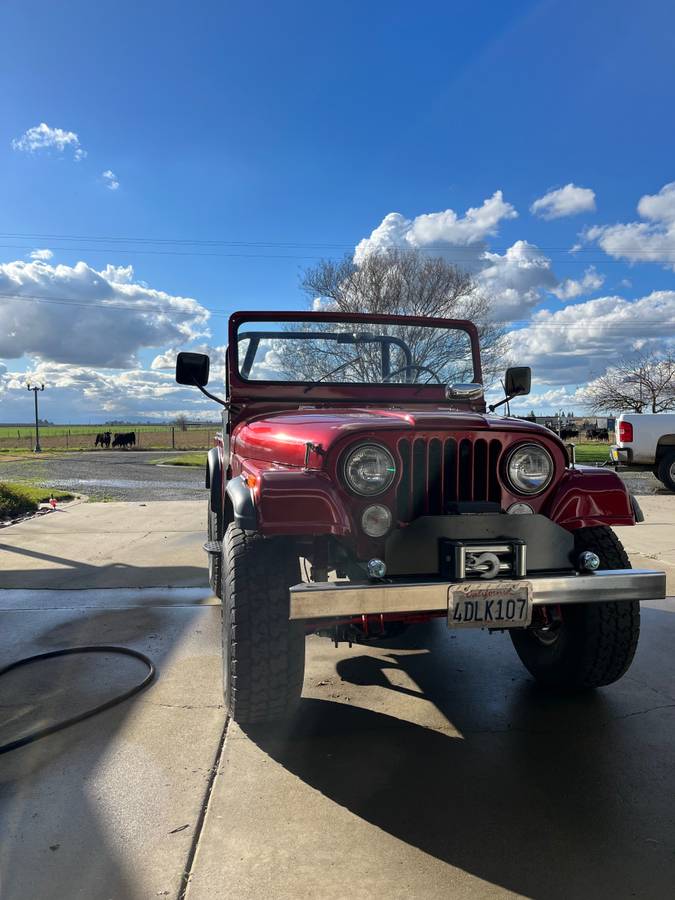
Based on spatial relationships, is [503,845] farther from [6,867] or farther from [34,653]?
[34,653]

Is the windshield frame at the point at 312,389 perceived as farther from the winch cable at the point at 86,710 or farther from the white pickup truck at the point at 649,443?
the white pickup truck at the point at 649,443

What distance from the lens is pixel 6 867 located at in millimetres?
1729

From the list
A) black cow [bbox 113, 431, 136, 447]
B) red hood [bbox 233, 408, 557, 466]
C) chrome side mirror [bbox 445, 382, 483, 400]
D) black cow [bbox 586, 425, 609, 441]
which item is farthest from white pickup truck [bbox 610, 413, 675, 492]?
black cow [bbox 113, 431, 136, 447]

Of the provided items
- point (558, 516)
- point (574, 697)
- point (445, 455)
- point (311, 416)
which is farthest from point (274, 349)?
point (574, 697)

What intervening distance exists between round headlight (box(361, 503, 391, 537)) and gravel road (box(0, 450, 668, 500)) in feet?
27.7

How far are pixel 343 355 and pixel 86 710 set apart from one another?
2433 millimetres

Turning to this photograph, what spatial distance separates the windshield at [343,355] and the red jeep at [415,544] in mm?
959

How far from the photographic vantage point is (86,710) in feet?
8.82

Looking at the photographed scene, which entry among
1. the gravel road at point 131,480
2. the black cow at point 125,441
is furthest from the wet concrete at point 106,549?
the black cow at point 125,441

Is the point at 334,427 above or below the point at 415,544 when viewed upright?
above

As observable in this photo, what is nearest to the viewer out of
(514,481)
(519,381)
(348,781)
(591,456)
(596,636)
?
(348,781)

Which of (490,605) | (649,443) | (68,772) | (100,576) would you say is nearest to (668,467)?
(649,443)

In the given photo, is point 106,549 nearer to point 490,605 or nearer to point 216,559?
point 216,559

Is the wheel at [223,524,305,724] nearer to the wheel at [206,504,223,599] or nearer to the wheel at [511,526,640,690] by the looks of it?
the wheel at [511,526,640,690]
